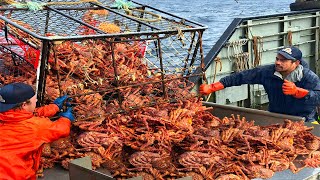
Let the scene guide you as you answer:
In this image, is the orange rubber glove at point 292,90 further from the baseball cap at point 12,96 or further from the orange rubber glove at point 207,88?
the baseball cap at point 12,96

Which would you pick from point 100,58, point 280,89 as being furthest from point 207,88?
point 100,58

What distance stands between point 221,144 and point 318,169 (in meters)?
0.99

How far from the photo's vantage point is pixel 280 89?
5973mm

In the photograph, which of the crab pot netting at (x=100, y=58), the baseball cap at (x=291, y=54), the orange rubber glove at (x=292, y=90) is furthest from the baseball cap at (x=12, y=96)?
the baseball cap at (x=291, y=54)

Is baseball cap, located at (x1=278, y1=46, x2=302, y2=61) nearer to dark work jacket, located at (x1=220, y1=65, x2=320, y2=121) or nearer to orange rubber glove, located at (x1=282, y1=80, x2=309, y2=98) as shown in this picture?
dark work jacket, located at (x1=220, y1=65, x2=320, y2=121)

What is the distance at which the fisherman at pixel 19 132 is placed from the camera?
12.3ft

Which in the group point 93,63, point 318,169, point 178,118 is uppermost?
point 93,63

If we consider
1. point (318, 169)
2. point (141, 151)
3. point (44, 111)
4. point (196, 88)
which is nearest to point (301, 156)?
point (318, 169)

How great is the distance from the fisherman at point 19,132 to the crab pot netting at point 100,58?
754mm

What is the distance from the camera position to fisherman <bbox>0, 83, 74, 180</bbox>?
376 centimetres

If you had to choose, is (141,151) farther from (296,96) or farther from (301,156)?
(296,96)

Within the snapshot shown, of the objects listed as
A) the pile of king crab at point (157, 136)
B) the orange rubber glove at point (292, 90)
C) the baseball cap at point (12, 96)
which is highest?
the baseball cap at point (12, 96)

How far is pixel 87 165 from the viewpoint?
13.1 ft

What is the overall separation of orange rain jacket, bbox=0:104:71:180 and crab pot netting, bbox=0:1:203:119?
2.77 ft
